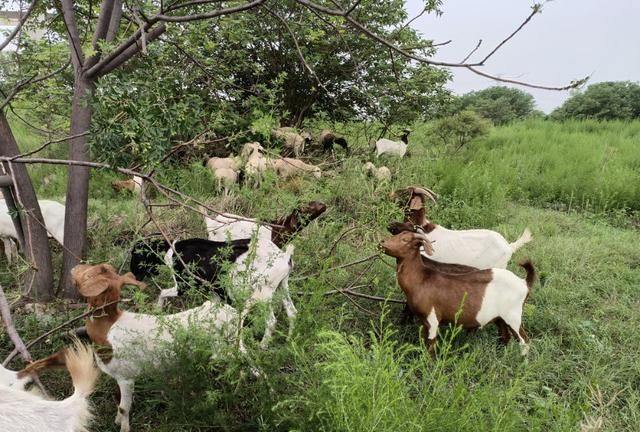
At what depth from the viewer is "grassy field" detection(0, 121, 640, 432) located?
6.04 feet

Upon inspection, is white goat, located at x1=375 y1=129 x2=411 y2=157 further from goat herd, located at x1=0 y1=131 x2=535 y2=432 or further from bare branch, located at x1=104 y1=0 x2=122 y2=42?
bare branch, located at x1=104 y1=0 x2=122 y2=42

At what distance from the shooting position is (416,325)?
3217 mm

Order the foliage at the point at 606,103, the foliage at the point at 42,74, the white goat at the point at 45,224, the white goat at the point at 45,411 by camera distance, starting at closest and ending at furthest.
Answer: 1. the white goat at the point at 45,411
2. the white goat at the point at 45,224
3. the foliage at the point at 42,74
4. the foliage at the point at 606,103

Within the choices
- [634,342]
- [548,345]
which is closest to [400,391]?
[548,345]

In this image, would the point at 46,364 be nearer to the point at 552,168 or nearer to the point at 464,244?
the point at 464,244

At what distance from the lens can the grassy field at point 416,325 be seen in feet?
6.04

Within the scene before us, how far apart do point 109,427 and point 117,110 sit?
149 centimetres

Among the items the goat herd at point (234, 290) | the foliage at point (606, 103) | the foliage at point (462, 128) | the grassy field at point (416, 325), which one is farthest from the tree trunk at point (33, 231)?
the foliage at point (606, 103)

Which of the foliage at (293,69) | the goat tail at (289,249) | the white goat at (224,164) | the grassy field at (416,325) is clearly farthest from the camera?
the white goat at (224,164)

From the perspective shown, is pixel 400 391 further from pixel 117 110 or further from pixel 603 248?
pixel 603 248

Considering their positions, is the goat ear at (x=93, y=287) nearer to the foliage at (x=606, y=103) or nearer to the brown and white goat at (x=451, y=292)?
the brown and white goat at (x=451, y=292)

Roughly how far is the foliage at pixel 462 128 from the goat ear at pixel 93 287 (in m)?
6.22

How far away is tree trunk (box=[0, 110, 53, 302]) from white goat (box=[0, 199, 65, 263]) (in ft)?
1.00

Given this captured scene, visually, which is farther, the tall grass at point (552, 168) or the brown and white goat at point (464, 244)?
the tall grass at point (552, 168)
